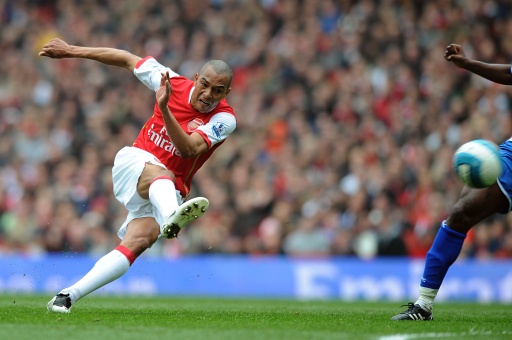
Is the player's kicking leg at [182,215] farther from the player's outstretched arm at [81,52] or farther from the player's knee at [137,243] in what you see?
the player's outstretched arm at [81,52]

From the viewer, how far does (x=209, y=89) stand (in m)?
8.06

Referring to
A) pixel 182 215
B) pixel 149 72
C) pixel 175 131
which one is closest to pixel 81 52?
pixel 149 72

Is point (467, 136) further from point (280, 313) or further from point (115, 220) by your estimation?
point (280, 313)

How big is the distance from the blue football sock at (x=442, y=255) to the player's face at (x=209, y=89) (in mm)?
2293

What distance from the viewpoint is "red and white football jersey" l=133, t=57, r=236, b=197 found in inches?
324

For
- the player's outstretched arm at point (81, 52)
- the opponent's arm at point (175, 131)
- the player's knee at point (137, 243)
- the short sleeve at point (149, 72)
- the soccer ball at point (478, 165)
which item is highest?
the player's outstretched arm at point (81, 52)

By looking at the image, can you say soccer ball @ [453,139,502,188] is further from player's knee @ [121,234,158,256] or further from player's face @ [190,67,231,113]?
player's knee @ [121,234,158,256]

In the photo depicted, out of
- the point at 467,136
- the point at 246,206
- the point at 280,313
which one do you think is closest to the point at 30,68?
the point at 246,206

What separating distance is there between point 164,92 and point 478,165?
8.58 feet

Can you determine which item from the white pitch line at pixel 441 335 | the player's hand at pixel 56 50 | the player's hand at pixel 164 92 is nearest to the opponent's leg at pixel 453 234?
the white pitch line at pixel 441 335

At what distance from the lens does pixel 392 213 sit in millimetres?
15578

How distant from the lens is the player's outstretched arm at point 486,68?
789 centimetres

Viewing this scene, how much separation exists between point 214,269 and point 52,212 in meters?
3.71

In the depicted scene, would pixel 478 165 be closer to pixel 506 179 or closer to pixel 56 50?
pixel 506 179
